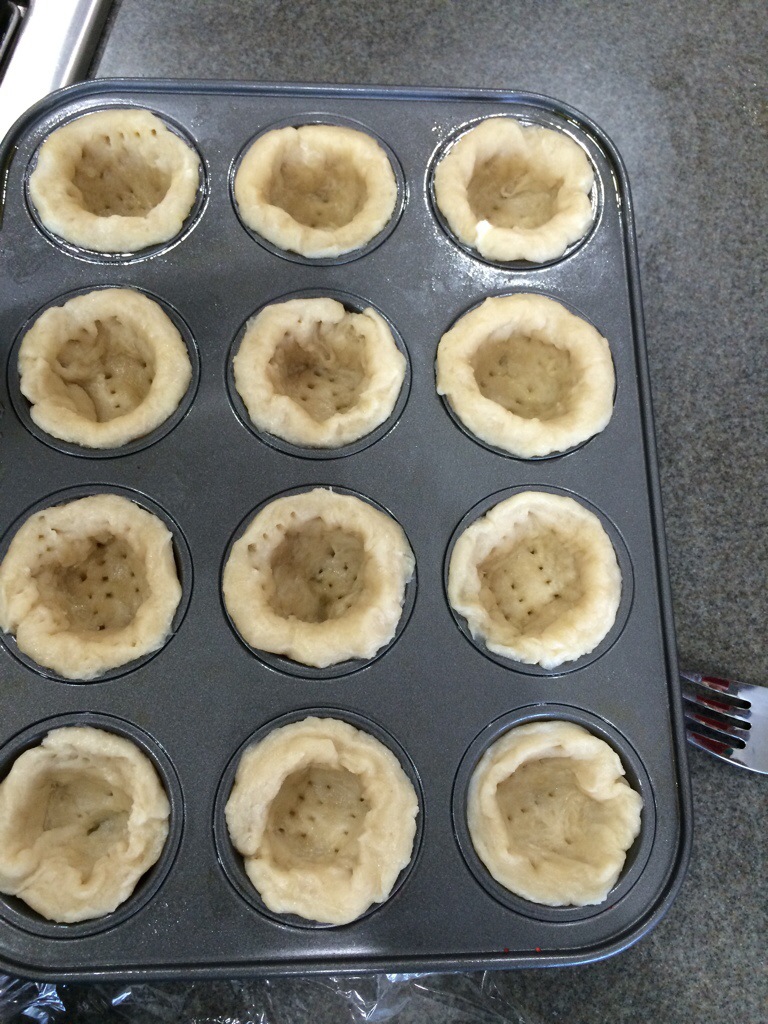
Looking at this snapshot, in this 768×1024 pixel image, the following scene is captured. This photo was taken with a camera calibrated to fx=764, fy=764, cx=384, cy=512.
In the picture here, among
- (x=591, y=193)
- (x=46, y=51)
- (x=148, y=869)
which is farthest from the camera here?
(x=46, y=51)

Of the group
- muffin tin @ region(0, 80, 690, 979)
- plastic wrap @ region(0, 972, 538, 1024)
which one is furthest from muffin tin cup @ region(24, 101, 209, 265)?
plastic wrap @ region(0, 972, 538, 1024)

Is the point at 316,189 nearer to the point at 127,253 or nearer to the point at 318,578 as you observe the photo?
the point at 127,253

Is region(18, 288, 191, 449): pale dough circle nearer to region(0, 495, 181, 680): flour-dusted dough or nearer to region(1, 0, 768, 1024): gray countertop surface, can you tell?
region(0, 495, 181, 680): flour-dusted dough

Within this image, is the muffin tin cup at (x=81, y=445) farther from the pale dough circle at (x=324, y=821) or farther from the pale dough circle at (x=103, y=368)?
the pale dough circle at (x=324, y=821)

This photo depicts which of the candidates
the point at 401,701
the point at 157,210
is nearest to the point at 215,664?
the point at 401,701

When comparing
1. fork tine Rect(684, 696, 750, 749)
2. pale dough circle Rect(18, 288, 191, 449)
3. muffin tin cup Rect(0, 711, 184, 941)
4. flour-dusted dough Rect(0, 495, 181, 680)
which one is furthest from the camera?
fork tine Rect(684, 696, 750, 749)

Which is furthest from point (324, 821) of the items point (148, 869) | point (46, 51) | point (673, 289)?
point (46, 51)
